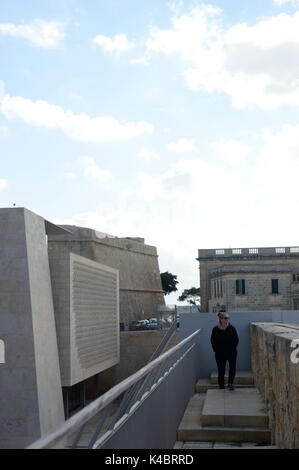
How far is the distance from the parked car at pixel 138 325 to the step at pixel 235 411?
1143 inches

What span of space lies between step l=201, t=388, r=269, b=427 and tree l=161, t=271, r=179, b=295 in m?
70.1

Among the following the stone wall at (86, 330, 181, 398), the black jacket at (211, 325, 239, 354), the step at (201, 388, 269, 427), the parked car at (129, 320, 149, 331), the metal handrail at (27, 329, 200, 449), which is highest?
the metal handrail at (27, 329, 200, 449)

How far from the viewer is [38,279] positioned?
64.0ft

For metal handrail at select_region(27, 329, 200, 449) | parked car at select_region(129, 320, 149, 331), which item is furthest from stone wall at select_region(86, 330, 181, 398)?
metal handrail at select_region(27, 329, 200, 449)

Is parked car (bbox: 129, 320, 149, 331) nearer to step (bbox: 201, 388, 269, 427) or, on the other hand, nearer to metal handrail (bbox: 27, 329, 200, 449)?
step (bbox: 201, 388, 269, 427)

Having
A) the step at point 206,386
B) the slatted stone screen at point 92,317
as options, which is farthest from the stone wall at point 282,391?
the slatted stone screen at point 92,317

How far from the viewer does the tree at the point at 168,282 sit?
7938 cm

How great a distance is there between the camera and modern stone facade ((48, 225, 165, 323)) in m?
38.0

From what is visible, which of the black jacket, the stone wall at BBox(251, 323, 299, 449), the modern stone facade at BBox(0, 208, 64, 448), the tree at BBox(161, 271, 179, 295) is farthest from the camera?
the tree at BBox(161, 271, 179, 295)

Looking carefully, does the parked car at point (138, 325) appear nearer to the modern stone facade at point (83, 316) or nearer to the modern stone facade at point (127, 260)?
the modern stone facade at point (127, 260)

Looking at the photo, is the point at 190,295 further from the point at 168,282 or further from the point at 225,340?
the point at 225,340

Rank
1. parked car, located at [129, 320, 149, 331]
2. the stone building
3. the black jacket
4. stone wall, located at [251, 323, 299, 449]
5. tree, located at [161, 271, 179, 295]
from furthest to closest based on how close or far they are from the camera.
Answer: tree, located at [161, 271, 179, 295], the stone building, parked car, located at [129, 320, 149, 331], the black jacket, stone wall, located at [251, 323, 299, 449]

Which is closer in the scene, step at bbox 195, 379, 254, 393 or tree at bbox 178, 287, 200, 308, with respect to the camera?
step at bbox 195, 379, 254, 393

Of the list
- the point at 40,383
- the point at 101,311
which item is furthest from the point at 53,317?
the point at 101,311
